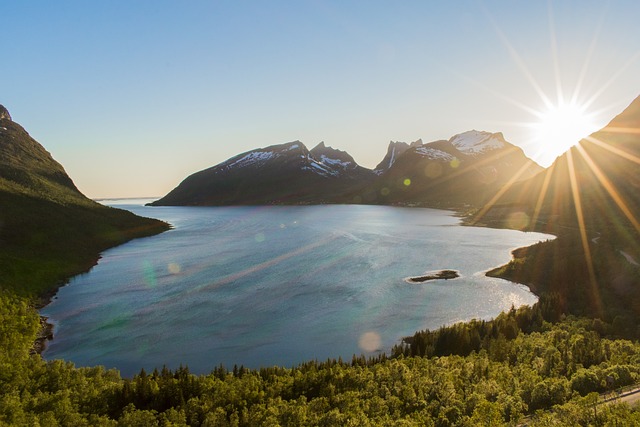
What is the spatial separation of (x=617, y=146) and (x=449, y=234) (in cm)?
9681

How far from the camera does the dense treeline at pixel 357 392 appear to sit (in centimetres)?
2295

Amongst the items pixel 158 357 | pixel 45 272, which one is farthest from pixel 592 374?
pixel 45 272

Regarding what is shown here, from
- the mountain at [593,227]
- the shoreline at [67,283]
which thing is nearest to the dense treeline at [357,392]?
the shoreline at [67,283]

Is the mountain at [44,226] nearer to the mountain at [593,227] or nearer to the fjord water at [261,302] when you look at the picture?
the fjord water at [261,302]

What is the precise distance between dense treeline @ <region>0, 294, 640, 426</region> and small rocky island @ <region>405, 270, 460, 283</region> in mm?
36784

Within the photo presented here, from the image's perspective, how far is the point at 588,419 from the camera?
20703mm

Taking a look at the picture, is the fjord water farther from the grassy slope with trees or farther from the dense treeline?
the dense treeline

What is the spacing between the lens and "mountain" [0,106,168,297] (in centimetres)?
6994

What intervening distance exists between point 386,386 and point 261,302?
113ft

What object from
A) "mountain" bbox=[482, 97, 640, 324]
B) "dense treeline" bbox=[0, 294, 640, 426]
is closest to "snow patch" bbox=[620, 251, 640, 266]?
"mountain" bbox=[482, 97, 640, 324]

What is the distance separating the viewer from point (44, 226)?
313 feet

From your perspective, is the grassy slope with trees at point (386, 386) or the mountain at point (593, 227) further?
the mountain at point (593, 227)

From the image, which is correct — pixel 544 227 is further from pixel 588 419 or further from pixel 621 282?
pixel 588 419

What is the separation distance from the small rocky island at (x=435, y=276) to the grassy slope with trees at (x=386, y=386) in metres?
27.1
